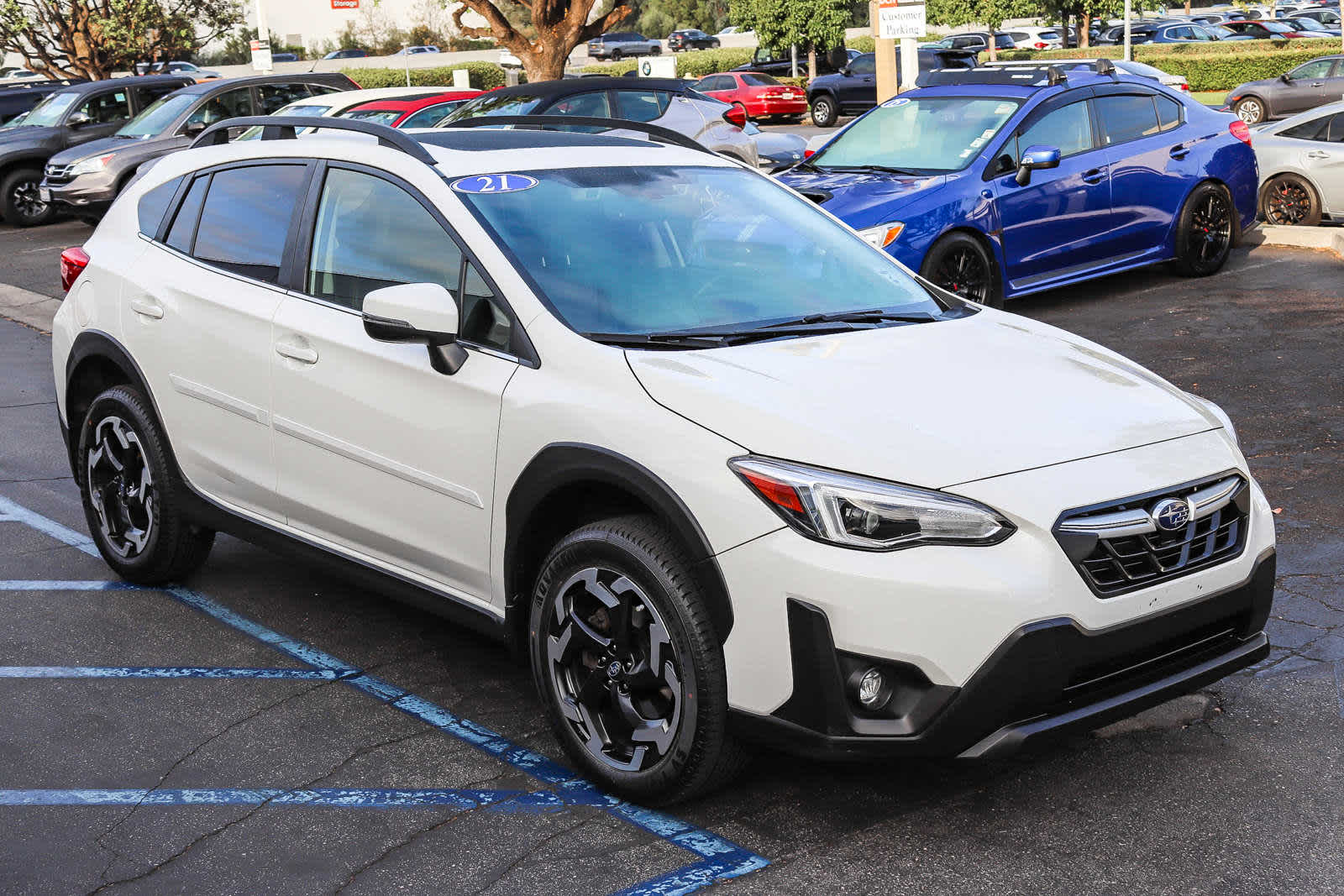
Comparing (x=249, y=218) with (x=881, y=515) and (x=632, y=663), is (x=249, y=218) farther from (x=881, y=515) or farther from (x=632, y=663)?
(x=881, y=515)

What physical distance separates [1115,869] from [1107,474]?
3.09ft

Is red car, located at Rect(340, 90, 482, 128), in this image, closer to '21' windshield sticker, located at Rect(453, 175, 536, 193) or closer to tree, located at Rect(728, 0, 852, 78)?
'21' windshield sticker, located at Rect(453, 175, 536, 193)

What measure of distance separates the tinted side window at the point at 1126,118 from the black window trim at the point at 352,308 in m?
7.76

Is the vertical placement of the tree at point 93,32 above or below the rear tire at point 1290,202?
above

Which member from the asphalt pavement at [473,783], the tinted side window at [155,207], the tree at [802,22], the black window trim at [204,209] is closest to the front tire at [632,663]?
the asphalt pavement at [473,783]

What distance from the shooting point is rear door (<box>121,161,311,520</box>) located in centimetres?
514

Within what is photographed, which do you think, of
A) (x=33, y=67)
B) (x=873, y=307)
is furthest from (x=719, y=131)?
(x=33, y=67)

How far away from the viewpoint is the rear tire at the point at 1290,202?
1445 centimetres

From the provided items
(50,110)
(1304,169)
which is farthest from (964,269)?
(50,110)

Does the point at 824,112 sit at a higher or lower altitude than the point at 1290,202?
lower

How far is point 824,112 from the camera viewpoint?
36.0 metres

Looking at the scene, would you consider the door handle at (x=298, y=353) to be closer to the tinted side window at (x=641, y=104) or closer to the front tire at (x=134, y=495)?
the front tire at (x=134, y=495)

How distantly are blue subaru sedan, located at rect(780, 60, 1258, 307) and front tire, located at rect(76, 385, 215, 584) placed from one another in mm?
5420

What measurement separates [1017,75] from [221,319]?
7846 millimetres
